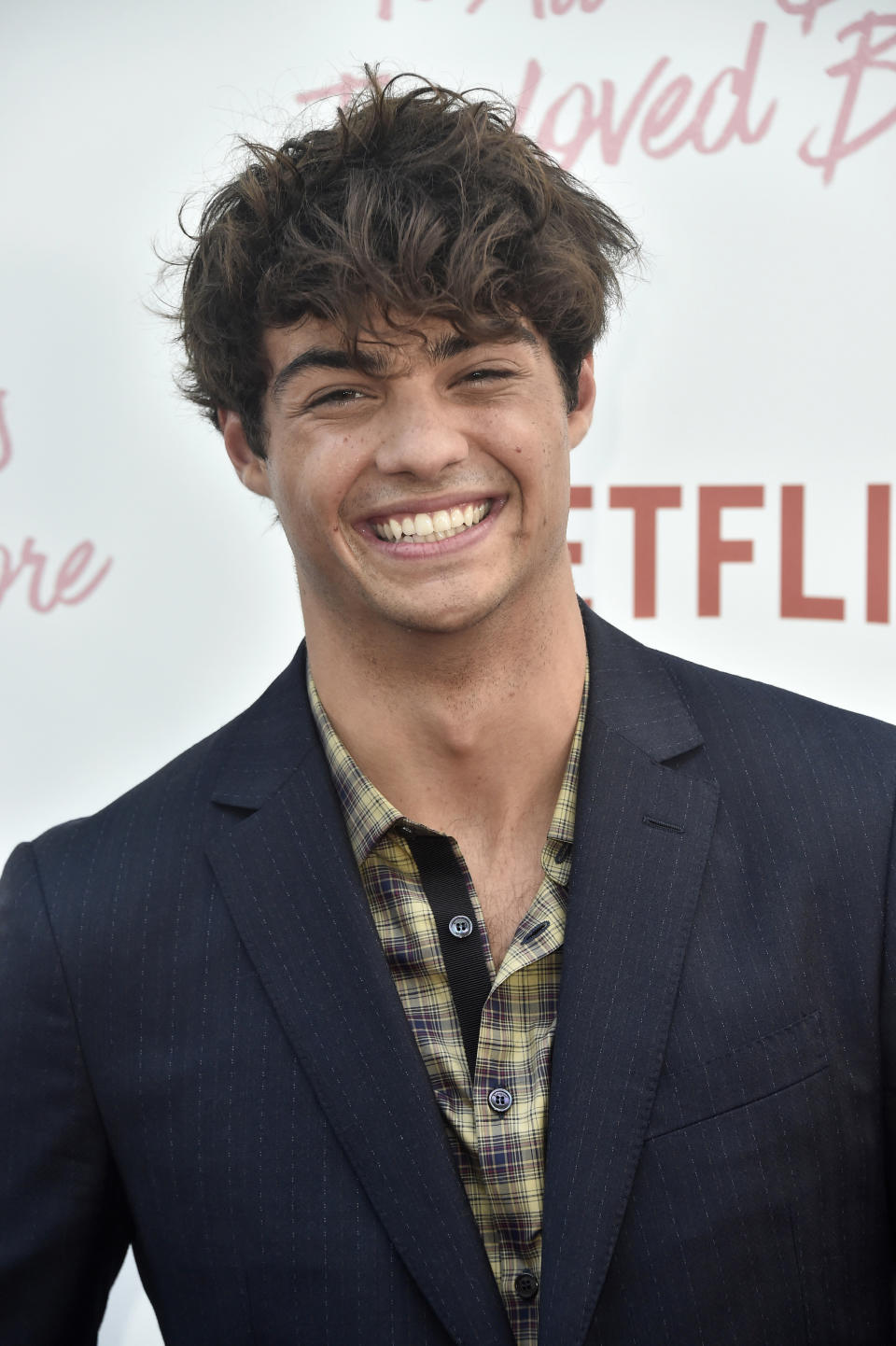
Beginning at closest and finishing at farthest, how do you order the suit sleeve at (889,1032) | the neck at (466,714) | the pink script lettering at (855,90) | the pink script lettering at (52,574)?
A: the suit sleeve at (889,1032)
the neck at (466,714)
the pink script lettering at (855,90)
the pink script lettering at (52,574)

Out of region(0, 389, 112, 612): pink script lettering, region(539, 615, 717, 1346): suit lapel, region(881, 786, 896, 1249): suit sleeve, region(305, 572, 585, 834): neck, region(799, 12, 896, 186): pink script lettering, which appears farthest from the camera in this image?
region(0, 389, 112, 612): pink script lettering

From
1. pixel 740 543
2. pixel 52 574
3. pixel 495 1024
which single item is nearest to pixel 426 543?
pixel 495 1024

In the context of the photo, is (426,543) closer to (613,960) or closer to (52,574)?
(613,960)

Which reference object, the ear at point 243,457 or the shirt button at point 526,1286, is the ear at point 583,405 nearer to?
the ear at point 243,457

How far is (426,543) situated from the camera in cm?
145

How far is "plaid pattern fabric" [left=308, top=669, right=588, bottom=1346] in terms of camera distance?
134 cm

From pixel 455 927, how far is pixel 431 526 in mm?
429

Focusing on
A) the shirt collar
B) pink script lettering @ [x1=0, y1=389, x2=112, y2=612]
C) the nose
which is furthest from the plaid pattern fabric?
pink script lettering @ [x1=0, y1=389, x2=112, y2=612]

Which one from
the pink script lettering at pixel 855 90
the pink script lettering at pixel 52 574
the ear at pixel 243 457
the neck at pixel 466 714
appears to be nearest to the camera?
the neck at pixel 466 714

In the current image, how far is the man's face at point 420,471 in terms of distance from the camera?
1.42m

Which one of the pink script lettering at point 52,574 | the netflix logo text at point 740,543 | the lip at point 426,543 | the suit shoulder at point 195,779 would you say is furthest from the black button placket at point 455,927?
the pink script lettering at point 52,574

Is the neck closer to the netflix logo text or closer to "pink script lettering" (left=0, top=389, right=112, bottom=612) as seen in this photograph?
the netflix logo text

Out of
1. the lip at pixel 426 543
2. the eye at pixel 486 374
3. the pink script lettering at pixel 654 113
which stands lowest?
the lip at pixel 426 543

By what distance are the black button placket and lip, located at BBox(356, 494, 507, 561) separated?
0.31m
